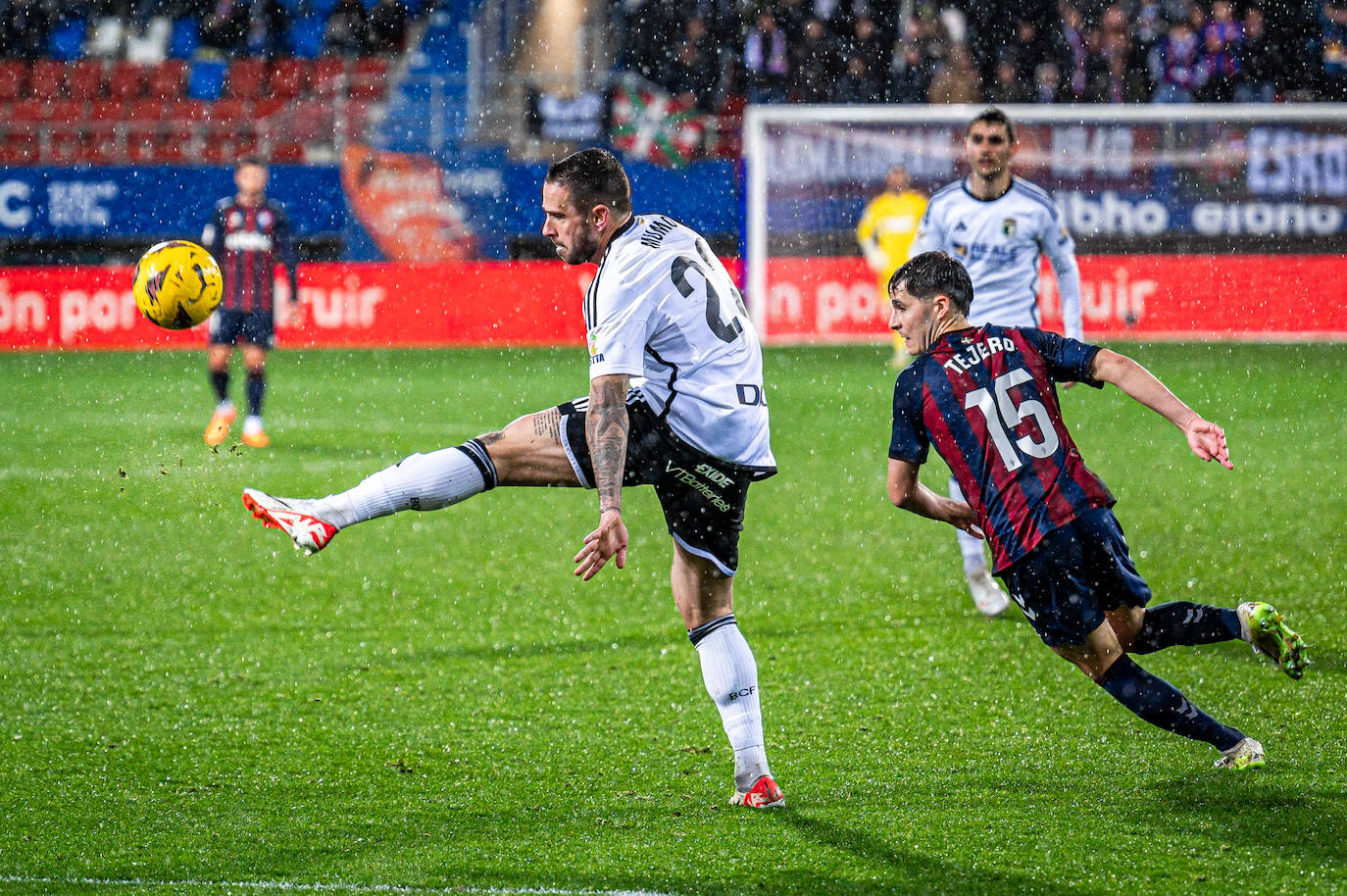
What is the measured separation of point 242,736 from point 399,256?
14843 millimetres

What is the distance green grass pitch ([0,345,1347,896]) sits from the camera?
13.0 ft

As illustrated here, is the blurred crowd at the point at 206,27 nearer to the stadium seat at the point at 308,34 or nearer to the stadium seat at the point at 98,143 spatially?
the stadium seat at the point at 308,34

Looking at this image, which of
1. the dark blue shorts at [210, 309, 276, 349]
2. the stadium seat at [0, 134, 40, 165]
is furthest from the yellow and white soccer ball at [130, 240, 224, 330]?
the stadium seat at [0, 134, 40, 165]

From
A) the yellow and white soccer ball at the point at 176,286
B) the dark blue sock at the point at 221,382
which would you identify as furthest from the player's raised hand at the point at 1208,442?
the dark blue sock at the point at 221,382

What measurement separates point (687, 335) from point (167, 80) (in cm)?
2130

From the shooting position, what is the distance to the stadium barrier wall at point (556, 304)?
18.1 metres

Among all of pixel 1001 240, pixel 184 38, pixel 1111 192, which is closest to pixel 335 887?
pixel 1001 240

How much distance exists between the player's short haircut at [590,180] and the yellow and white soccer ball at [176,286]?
2283mm

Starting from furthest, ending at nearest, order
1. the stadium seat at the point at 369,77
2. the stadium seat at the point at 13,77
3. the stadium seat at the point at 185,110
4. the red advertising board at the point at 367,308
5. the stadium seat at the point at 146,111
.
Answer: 1. the stadium seat at the point at 13,77
2. the stadium seat at the point at 146,111
3. the stadium seat at the point at 369,77
4. the stadium seat at the point at 185,110
5. the red advertising board at the point at 367,308

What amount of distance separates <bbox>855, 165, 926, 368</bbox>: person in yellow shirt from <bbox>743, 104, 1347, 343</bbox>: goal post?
583mm

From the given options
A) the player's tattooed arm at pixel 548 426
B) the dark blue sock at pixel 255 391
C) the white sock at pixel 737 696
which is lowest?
the white sock at pixel 737 696

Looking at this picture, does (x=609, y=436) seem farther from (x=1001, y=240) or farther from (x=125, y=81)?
(x=125, y=81)

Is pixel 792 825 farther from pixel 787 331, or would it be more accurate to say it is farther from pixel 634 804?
pixel 787 331

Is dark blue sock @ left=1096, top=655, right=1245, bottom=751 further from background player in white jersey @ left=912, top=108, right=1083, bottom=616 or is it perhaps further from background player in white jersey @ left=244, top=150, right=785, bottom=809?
background player in white jersey @ left=912, top=108, right=1083, bottom=616
